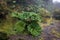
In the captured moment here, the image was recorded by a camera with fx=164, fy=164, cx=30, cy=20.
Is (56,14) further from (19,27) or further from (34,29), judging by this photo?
(19,27)

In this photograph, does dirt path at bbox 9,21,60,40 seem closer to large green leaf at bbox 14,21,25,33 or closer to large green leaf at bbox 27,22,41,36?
large green leaf at bbox 27,22,41,36

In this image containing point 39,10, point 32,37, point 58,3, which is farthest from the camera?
point 58,3

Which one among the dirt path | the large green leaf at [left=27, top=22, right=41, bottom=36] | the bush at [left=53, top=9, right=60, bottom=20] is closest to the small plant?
the large green leaf at [left=27, top=22, right=41, bottom=36]

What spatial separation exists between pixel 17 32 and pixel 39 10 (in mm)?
5146

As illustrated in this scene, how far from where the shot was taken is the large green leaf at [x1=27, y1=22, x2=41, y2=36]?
9.48 m

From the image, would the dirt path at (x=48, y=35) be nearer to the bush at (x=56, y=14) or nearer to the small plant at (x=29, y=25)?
the small plant at (x=29, y=25)

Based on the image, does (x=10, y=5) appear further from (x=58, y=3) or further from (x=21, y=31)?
(x=58, y=3)

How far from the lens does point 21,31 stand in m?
9.59

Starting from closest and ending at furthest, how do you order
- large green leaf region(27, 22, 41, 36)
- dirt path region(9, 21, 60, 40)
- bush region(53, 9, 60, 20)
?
dirt path region(9, 21, 60, 40) < large green leaf region(27, 22, 41, 36) < bush region(53, 9, 60, 20)

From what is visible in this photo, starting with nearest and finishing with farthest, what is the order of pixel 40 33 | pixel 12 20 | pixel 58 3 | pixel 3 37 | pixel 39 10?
pixel 3 37
pixel 40 33
pixel 12 20
pixel 39 10
pixel 58 3

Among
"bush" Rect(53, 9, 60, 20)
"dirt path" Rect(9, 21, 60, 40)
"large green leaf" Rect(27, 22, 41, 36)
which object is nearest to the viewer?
"dirt path" Rect(9, 21, 60, 40)

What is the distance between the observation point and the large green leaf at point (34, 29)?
373 inches

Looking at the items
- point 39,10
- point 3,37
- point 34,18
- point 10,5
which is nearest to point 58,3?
point 39,10

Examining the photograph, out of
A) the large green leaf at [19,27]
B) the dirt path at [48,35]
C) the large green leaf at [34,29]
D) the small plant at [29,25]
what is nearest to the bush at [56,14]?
the dirt path at [48,35]
